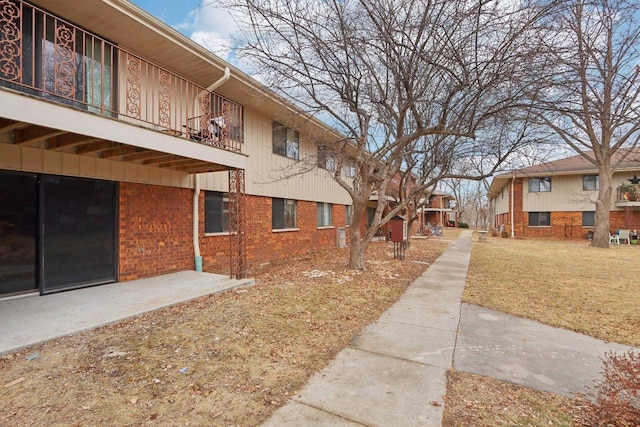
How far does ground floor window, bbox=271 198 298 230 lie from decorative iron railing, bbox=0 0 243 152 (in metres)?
3.40

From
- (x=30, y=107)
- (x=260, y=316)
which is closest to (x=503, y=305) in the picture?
(x=260, y=316)

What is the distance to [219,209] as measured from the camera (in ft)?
29.3

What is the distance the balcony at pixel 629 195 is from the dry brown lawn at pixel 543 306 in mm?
10717

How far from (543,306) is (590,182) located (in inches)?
900

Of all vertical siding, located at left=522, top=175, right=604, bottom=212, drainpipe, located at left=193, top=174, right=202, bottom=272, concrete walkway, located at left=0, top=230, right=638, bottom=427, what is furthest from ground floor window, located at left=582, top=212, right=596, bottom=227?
drainpipe, located at left=193, top=174, right=202, bottom=272

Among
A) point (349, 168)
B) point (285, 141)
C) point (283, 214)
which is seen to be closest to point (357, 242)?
point (283, 214)

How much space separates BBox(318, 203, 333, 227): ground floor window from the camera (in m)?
14.8

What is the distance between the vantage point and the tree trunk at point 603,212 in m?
16.8

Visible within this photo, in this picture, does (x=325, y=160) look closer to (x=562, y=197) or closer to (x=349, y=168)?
(x=349, y=168)

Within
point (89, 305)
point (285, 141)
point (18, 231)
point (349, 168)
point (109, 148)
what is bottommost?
point (89, 305)

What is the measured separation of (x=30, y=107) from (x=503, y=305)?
8.22 meters

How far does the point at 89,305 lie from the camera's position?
4.98 m

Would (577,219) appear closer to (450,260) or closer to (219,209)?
(450,260)

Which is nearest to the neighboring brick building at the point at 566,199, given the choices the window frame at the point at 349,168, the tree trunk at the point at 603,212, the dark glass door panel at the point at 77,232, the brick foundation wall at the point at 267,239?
the tree trunk at the point at 603,212
